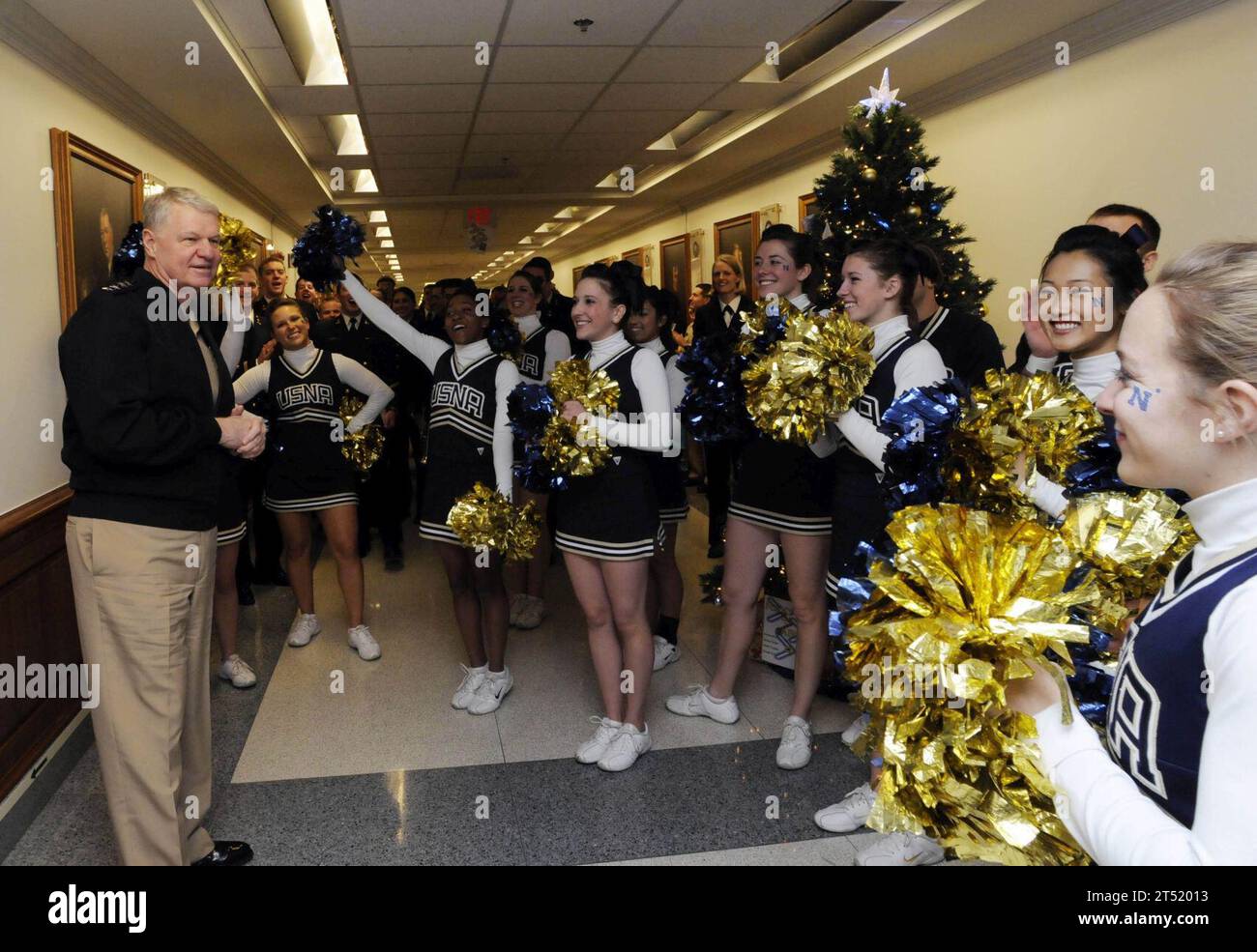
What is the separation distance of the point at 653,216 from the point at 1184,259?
12.8 meters

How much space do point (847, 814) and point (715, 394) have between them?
135 centimetres

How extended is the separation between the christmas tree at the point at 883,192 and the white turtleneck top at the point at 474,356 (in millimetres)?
1709

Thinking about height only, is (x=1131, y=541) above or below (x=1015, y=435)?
below

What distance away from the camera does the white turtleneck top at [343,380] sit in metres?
3.90

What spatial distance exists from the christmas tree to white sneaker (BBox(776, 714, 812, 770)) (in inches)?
80.4

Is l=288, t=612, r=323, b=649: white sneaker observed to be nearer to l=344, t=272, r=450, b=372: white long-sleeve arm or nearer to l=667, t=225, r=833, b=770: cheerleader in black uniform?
l=344, t=272, r=450, b=372: white long-sleeve arm

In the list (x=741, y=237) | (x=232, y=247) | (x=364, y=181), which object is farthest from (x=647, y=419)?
(x=364, y=181)

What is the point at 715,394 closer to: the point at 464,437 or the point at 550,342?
the point at 464,437

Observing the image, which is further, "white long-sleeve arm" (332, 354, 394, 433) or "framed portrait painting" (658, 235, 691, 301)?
"framed portrait painting" (658, 235, 691, 301)

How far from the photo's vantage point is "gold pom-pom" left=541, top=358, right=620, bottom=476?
2719 mm

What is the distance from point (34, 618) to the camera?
2.97m

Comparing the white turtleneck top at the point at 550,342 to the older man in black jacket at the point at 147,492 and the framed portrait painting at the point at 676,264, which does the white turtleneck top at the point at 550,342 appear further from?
the framed portrait painting at the point at 676,264

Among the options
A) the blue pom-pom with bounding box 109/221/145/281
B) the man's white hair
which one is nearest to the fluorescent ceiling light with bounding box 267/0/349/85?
the blue pom-pom with bounding box 109/221/145/281

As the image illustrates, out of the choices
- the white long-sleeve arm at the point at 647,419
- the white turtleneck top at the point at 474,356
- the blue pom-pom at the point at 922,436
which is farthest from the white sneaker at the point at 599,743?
the blue pom-pom at the point at 922,436
